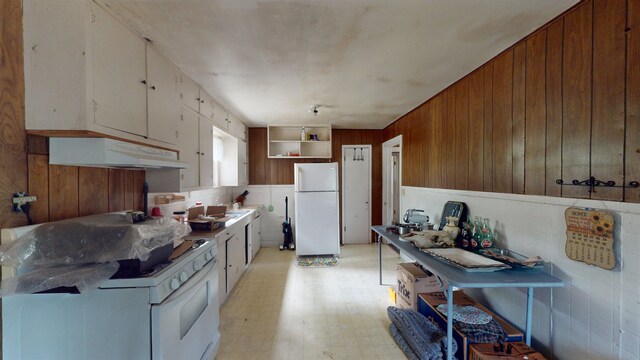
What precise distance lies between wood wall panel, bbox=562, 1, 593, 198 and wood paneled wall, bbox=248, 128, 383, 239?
334 centimetres

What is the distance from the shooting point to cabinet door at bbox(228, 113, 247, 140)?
3.55 meters

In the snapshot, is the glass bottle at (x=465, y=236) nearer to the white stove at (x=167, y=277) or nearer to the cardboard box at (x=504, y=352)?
the cardboard box at (x=504, y=352)

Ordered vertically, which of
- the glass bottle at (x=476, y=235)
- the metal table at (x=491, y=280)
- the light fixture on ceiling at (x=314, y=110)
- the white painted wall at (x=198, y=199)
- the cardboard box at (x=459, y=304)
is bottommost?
the cardboard box at (x=459, y=304)

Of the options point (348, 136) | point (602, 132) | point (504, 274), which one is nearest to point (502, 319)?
point (504, 274)

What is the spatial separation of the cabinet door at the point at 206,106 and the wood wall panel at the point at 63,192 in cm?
143

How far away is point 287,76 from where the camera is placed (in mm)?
2271

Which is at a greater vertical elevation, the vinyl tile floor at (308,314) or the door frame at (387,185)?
the door frame at (387,185)

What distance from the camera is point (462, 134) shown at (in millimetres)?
2385

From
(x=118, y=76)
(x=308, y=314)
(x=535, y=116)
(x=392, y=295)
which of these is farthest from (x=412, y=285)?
(x=118, y=76)

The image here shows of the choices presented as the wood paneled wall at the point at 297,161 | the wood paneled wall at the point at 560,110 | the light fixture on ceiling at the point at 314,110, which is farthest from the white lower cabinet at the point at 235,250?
the wood paneled wall at the point at 560,110

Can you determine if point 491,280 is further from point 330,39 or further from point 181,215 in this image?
point 181,215

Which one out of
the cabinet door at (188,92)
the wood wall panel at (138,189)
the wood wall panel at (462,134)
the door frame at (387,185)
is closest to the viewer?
the wood wall panel at (138,189)

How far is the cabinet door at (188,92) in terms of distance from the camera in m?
2.19

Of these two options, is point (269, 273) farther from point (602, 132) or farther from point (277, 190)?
point (602, 132)
